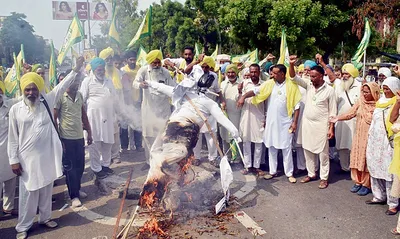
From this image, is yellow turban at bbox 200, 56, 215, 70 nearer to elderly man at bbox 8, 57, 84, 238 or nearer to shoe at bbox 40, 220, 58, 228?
elderly man at bbox 8, 57, 84, 238

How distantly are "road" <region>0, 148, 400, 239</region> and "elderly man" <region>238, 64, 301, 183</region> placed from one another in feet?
1.81

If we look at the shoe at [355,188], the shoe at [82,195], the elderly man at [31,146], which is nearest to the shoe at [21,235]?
the elderly man at [31,146]

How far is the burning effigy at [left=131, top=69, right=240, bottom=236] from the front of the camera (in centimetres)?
422

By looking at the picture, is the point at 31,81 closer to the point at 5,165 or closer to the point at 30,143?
the point at 30,143

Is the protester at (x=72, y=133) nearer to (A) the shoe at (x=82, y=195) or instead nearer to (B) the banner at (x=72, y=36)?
(A) the shoe at (x=82, y=195)

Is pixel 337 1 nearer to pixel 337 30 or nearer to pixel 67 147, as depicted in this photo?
pixel 337 30

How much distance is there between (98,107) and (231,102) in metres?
2.45

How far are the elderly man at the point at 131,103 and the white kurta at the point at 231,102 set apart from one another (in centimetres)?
206

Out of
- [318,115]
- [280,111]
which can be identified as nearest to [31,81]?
[280,111]

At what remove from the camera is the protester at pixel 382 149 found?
4547 millimetres

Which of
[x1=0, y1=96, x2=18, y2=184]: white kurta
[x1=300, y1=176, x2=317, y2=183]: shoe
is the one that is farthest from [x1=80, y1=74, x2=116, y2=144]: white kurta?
[x1=300, y1=176, x2=317, y2=183]: shoe

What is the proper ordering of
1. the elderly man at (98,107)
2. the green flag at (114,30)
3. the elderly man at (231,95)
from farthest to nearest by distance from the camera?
the green flag at (114,30) < the elderly man at (231,95) < the elderly man at (98,107)

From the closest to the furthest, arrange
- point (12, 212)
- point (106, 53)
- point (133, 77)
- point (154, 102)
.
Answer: point (12, 212), point (154, 102), point (106, 53), point (133, 77)

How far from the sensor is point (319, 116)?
219 inches
